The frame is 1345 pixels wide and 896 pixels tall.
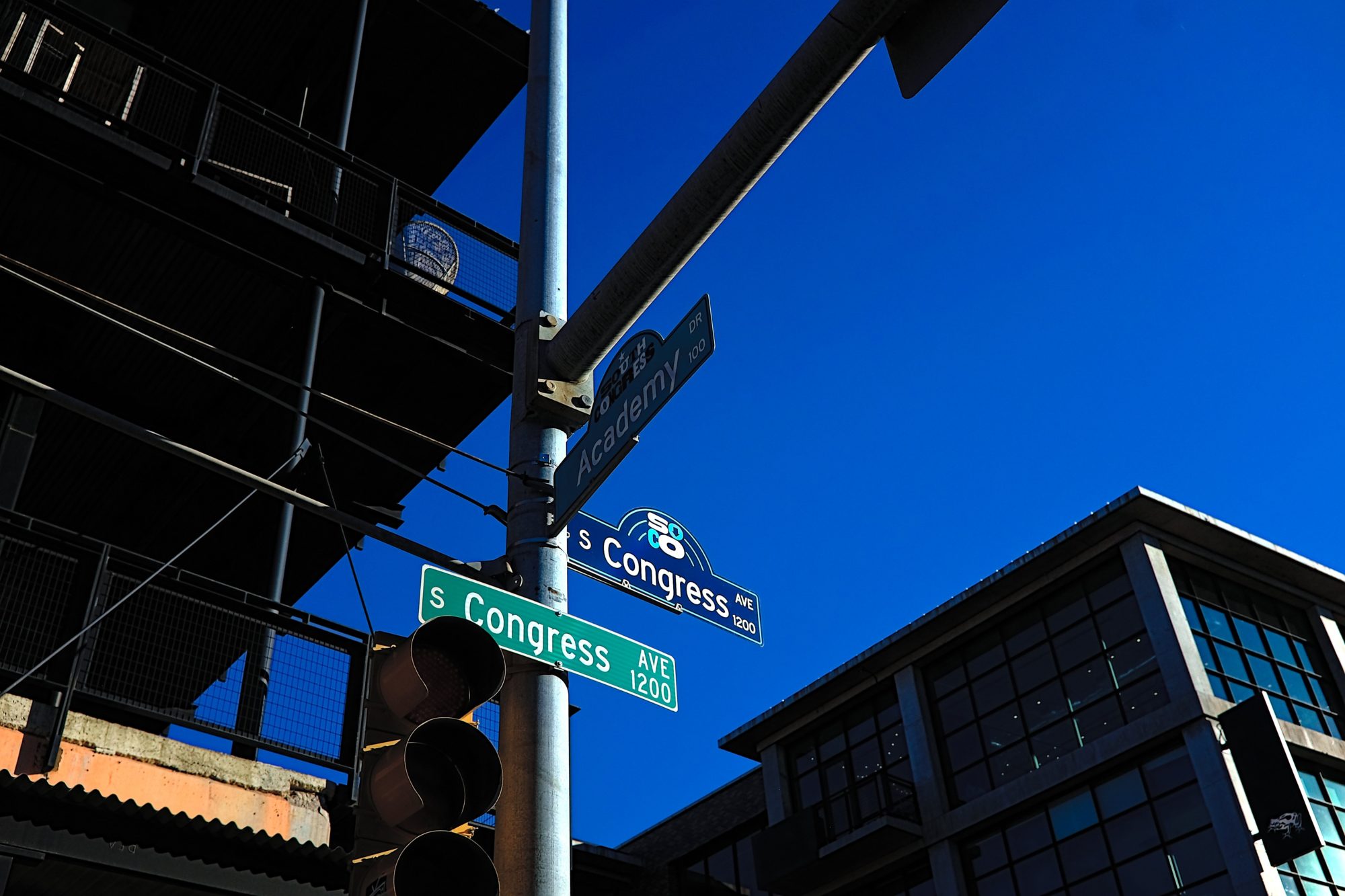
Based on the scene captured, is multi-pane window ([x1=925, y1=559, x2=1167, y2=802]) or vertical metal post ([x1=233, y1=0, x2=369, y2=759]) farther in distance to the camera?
multi-pane window ([x1=925, y1=559, x2=1167, y2=802])

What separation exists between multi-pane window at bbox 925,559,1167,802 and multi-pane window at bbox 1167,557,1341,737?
46.8 inches

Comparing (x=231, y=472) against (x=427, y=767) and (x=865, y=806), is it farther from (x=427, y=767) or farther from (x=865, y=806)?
(x=865, y=806)

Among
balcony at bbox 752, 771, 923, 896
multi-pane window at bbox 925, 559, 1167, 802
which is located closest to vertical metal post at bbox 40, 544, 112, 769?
multi-pane window at bbox 925, 559, 1167, 802

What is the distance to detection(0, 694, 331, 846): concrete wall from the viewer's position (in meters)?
7.17

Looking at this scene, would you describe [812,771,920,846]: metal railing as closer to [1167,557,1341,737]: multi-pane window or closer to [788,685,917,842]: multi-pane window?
[788,685,917,842]: multi-pane window

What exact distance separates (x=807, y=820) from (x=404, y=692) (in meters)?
23.7

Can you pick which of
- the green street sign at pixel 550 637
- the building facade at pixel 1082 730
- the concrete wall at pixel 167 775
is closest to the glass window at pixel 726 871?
the building facade at pixel 1082 730

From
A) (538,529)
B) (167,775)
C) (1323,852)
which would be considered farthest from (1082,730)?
(538,529)

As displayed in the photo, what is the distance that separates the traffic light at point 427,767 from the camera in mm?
3721

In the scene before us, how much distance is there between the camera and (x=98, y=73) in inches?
436

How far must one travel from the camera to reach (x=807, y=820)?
26.4m

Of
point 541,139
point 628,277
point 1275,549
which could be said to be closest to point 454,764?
point 628,277

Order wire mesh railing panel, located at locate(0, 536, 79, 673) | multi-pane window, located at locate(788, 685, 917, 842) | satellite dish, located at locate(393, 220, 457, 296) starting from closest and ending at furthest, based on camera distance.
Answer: wire mesh railing panel, located at locate(0, 536, 79, 673) < satellite dish, located at locate(393, 220, 457, 296) < multi-pane window, located at locate(788, 685, 917, 842)

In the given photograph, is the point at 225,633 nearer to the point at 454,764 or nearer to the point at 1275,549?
the point at 454,764
